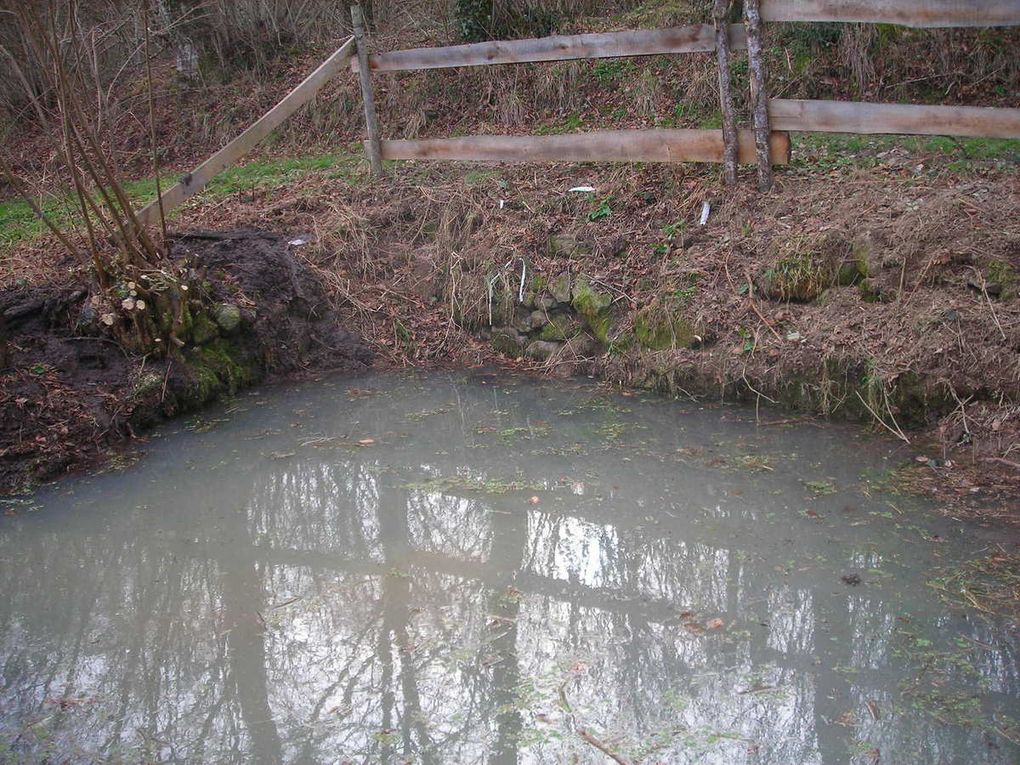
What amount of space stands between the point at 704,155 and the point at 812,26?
108 inches

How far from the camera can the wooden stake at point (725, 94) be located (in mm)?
7879

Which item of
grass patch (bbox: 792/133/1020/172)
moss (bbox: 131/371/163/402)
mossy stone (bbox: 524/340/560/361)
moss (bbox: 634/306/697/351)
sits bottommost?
mossy stone (bbox: 524/340/560/361)

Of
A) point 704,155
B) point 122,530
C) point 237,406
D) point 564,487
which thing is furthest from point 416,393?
point 704,155

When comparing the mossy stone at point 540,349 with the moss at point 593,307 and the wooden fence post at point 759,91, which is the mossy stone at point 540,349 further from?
the wooden fence post at point 759,91

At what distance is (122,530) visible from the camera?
5562 millimetres

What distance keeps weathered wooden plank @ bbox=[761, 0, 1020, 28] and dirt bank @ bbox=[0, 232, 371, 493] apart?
15.0ft

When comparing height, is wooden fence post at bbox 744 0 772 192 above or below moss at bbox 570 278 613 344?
above

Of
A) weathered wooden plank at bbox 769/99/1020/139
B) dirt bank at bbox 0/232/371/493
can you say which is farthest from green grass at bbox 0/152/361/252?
weathered wooden plank at bbox 769/99/1020/139

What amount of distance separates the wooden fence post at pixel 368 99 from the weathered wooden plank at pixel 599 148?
192 millimetres

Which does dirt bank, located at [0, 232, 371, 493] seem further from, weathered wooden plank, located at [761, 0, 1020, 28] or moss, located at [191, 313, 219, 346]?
weathered wooden plank, located at [761, 0, 1020, 28]

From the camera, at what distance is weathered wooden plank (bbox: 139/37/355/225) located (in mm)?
9047

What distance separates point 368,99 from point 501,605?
6.71 meters

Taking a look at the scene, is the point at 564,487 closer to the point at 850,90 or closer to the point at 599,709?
the point at 599,709

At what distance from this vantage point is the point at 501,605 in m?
4.65
